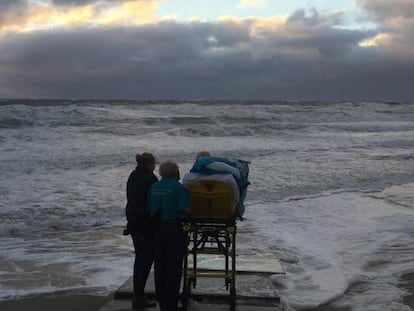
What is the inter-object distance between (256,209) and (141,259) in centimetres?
751

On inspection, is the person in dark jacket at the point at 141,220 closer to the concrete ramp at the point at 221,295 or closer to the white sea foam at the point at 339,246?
the concrete ramp at the point at 221,295

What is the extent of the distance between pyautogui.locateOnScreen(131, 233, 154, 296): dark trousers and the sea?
1.40m

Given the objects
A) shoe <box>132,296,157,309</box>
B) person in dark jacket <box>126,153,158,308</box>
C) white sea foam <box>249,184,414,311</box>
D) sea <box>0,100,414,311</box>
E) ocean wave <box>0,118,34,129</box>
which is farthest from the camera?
ocean wave <box>0,118,34,129</box>

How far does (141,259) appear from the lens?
620cm

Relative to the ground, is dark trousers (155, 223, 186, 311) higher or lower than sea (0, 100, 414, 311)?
higher

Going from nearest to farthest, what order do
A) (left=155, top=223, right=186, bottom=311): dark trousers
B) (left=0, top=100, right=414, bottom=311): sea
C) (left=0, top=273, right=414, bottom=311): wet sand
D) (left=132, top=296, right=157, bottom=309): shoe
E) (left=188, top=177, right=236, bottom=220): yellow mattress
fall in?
(left=188, top=177, right=236, bottom=220): yellow mattress, (left=155, top=223, right=186, bottom=311): dark trousers, (left=132, top=296, right=157, bottom=309): shoe, (left=0, top=273, right=414, bottom=311): wet sand, (left=0, top=100, right=414, bottom=311): sea

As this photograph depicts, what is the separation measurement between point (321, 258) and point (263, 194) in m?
6.31

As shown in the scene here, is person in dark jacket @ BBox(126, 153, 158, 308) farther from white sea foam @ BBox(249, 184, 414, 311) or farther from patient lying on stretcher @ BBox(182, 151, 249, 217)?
white sea foam @ BBox(249, 184, 414, 311)

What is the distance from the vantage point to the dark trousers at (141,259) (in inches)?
241

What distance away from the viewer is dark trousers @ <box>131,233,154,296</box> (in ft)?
20.1

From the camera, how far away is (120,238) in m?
10.6


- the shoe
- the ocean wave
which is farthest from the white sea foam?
the ocean wave

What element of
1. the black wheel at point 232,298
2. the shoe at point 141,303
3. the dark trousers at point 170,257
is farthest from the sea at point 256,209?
the dark trousers at point 170,257

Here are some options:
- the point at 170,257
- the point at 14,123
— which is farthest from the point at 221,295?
the point at 14,123
